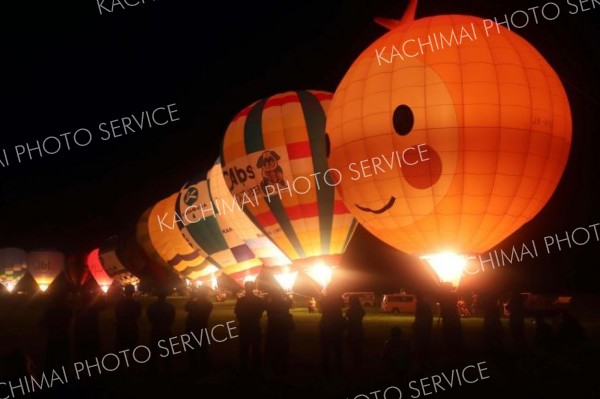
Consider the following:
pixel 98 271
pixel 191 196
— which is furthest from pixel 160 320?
pixel 98 271

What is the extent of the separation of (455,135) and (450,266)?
227cm

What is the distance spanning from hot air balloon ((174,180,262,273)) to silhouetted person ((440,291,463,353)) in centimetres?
1339

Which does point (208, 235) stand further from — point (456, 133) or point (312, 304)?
point (456, 133)

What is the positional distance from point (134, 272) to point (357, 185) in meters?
30.0

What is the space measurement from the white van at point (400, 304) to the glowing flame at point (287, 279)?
6.68m

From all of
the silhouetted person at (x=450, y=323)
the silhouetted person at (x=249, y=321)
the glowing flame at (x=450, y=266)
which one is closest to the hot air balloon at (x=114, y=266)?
the glowing flame at (x=450, y=266)

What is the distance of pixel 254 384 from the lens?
878cm

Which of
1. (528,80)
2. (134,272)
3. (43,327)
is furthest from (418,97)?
(134,272)

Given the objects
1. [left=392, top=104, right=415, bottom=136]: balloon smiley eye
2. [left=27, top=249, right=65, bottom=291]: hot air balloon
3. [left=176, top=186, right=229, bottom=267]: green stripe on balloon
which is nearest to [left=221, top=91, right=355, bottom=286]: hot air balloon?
[left=392, top=104, right=415, bottom=136]: balloon smiley eye

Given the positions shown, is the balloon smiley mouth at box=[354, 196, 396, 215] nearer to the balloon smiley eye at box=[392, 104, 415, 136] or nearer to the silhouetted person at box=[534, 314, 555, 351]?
the balloon smiley eye at box=[392, 104, 415, 136]

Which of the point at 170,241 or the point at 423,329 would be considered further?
the point at 170,241

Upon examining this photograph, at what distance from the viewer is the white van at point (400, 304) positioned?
25.4 meters

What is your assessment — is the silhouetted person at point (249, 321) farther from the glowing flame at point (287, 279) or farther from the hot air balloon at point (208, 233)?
the hot air balloon at point (208, 233)

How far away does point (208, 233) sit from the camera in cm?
2555
